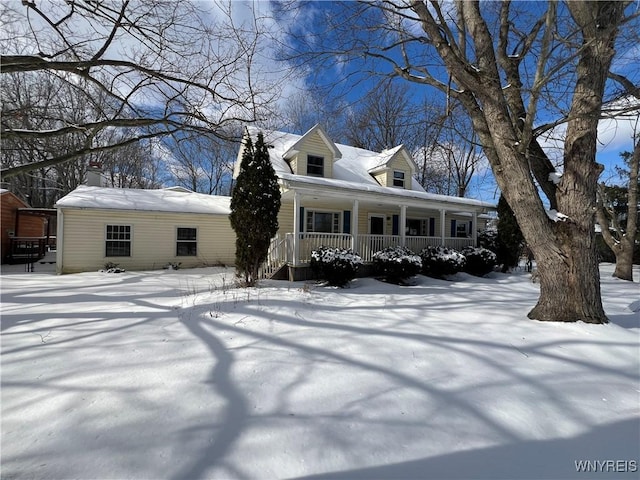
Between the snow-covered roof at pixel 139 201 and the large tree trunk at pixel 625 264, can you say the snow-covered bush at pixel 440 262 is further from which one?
the snow-covered roof at pixel 139 201

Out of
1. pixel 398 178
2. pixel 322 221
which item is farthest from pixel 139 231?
pixel 398 178

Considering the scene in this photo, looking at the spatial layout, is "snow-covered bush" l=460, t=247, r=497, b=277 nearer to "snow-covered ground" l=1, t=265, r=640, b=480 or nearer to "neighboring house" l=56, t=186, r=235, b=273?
"snow-covered ground" l=1, t=265, r=640, b=480

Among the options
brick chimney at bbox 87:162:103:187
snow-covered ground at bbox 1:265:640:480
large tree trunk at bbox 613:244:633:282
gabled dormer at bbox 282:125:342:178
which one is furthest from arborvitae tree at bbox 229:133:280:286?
large tree trunk at bbox 613:244:633:282

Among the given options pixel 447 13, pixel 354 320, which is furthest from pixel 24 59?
pixel 447 13

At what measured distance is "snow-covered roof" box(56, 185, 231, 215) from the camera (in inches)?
449

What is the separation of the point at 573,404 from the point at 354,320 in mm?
2763

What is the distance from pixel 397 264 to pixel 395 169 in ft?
24.1

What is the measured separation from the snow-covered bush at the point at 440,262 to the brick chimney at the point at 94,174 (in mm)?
16673

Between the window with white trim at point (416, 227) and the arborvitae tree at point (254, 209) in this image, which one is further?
the window with white trim at point (416, 227)

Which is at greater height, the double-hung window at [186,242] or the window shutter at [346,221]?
the window shutter at [346,221]

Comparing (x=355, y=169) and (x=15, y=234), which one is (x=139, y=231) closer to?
(x=15, y=234)

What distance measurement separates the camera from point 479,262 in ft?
37.4

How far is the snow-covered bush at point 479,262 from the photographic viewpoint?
37.4 feet

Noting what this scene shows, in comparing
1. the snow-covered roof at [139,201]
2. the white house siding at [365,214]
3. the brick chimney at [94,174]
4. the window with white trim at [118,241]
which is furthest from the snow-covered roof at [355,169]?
the brick chimney at [94,174]
